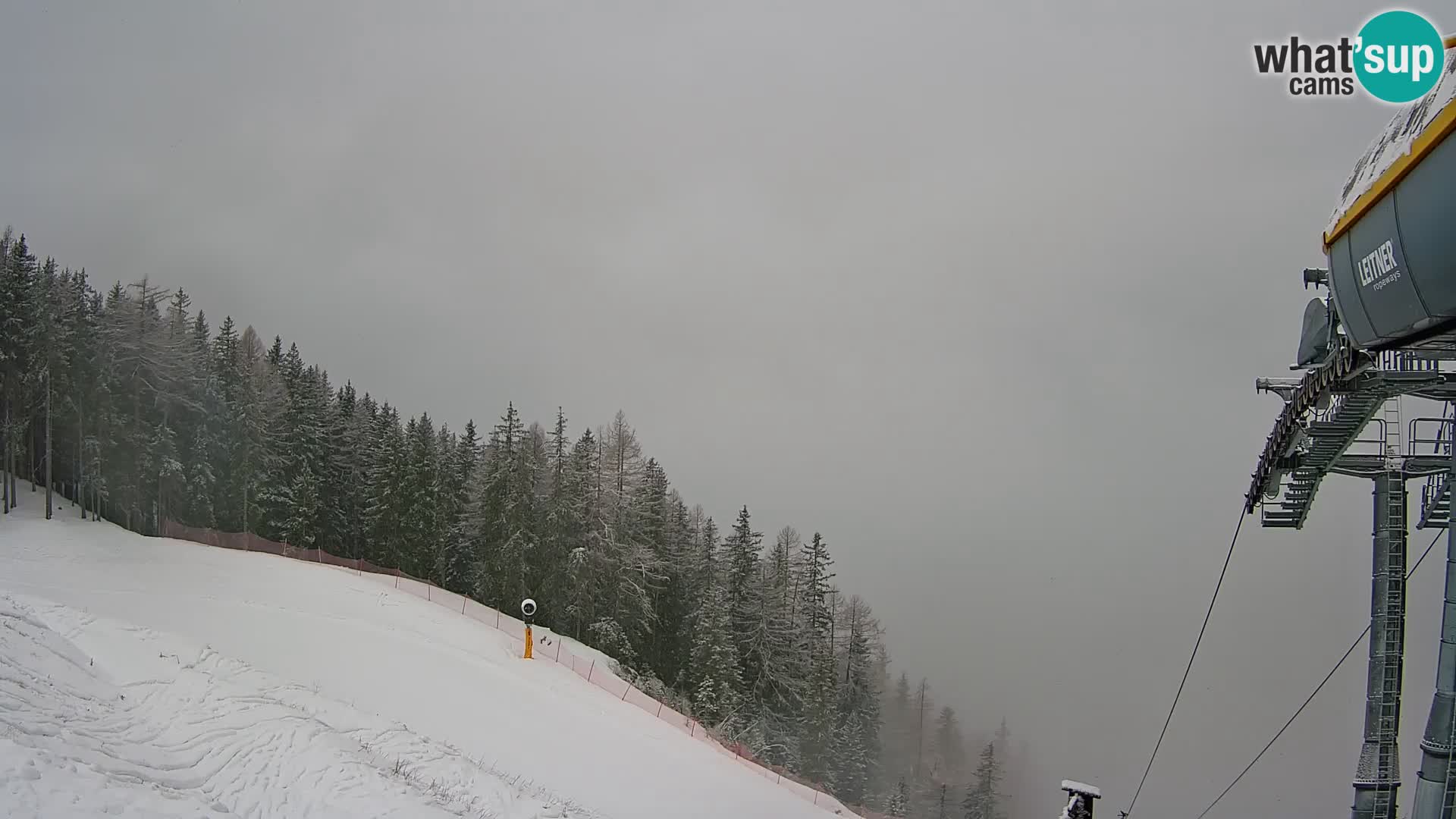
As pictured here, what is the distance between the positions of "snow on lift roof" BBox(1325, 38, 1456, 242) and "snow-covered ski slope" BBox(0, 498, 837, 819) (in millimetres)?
11863

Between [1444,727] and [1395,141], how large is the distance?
797 cm

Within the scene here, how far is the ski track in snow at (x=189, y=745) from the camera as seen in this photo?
788 centimetres

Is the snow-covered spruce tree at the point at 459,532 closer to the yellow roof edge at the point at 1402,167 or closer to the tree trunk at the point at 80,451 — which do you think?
the tree trunk at the point at 80,451

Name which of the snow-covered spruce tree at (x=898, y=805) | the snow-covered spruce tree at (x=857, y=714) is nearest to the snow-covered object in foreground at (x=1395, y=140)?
the snow-covered spruce tree at (x=857, y=714)

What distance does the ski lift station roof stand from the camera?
16.8 ft

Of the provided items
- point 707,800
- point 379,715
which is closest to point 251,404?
point 379,715

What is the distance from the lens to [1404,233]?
556cm

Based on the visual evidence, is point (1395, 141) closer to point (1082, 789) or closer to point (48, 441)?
point (1082, 789)

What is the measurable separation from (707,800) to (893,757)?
59040mm

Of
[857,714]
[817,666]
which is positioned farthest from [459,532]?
[857,714]

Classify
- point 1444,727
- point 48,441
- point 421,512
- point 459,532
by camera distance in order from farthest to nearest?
point 459,532 → point 421,512 → point 48,441 → point 1444,727

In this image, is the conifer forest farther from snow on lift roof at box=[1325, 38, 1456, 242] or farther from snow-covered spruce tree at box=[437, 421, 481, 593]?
snow on lift roof at box=[1325, 38, 1456, 242]

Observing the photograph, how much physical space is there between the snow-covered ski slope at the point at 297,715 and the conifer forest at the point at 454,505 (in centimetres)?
1580

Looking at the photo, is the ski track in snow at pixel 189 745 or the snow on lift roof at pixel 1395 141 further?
the ski track in snow at pixel 189 745
